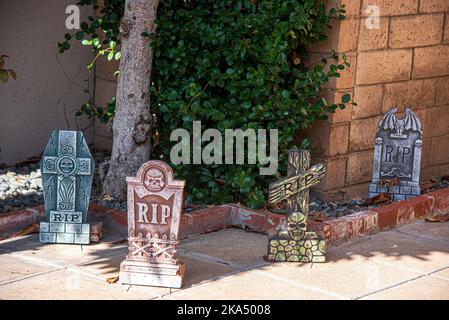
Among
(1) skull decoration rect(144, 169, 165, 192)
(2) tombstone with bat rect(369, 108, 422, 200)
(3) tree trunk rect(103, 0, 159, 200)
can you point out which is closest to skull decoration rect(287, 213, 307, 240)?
(1) skull decoration rect(144, 169, 165, 192)

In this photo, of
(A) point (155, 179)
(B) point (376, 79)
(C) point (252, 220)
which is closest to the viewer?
(A) point (155, 179)

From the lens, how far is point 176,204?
555cm

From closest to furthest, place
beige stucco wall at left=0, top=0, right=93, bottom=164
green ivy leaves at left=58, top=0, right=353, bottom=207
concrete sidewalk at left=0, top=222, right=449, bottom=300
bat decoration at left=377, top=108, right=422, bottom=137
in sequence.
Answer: concrete sidewalk at left=0, top=222, right=449, bottom=300
green ivy leaves at left=58, top=0, right=353, bottom=207
bat decoration at left=377, top=108, right=422, bottom=137
beige stucco wall at left=0, top=0, right=93, bottom=164

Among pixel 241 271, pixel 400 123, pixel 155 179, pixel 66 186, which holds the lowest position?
pixel 241 271

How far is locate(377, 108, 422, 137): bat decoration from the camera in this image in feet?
24.0

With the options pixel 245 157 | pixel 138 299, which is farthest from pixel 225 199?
pixel 138 299

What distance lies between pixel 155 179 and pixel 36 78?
325 centimetres

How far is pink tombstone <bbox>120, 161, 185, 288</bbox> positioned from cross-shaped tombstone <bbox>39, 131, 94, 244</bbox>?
0.91m

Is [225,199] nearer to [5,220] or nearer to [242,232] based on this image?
[242,232]

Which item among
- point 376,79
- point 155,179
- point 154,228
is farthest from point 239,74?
point 154,228

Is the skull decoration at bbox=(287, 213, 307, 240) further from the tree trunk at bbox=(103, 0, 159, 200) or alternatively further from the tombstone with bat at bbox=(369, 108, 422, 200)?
the tree trunk at bbox=(103, 0, 159, 200)

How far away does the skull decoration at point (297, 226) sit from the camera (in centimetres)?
609

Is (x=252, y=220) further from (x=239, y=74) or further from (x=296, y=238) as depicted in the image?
(x=239, y=74)

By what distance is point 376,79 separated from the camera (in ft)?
24.9
